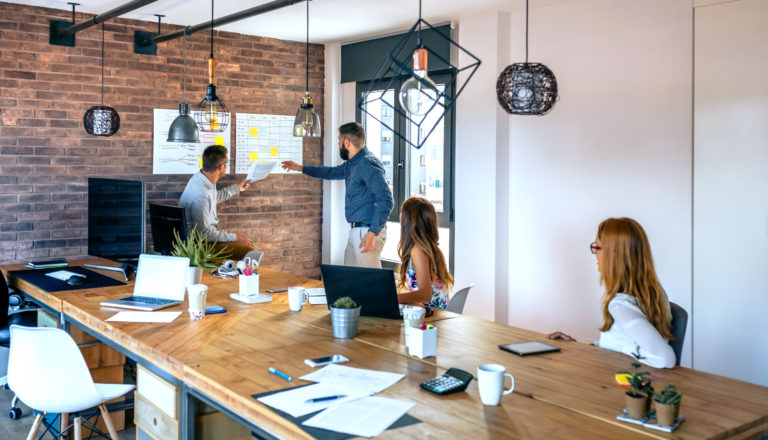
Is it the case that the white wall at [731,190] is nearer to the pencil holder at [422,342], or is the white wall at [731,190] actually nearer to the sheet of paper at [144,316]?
the pencil holder at [422,342]

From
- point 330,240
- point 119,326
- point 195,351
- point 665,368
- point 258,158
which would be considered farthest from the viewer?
point 330,240

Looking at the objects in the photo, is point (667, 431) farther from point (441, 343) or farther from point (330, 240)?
point (330, 240)

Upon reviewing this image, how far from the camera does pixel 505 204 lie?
5930 millimetres

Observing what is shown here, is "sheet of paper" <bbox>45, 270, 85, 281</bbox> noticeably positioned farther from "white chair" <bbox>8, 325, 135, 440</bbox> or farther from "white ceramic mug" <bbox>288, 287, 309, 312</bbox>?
"white ceramic mug" <bbox>288, 287, 309, 312</bbox>

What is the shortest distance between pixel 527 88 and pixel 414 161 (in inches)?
138

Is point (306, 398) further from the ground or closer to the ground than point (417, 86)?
closer to the ground

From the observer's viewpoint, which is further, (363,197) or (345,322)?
(363,197)

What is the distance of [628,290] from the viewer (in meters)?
2.78

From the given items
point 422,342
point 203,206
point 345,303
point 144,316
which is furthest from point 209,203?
point 422,342

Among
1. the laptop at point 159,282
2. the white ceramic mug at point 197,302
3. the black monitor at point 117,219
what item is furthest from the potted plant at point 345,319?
the black monitor at point 117,219

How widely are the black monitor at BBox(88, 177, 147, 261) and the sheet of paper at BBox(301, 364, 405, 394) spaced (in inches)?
94.0

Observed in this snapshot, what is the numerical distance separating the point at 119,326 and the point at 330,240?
14.8 feet

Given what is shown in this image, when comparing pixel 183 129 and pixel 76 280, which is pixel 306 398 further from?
pixel 183 129

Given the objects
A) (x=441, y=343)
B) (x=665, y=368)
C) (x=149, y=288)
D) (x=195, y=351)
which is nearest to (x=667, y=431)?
(x=665, y=368)
